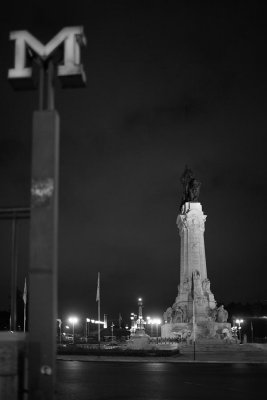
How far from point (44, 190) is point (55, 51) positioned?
2.67 meters

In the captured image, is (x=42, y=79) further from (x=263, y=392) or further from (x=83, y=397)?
(x=263, y=392)

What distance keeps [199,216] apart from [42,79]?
68603mm

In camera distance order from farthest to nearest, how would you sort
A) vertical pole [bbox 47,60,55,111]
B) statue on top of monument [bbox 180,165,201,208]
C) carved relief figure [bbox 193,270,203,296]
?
statue on top of monument [bbox 180,165,201,208]
carved relief figure [bbox 193,270,203,296]
vertical pole [bbox 47,60,55,111]

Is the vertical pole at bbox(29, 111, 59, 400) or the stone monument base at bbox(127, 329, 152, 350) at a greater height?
the vertical pole at bbox(29, 111, 59, 400)

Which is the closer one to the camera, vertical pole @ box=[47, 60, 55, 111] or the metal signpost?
the metal signpost

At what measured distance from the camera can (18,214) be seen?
35.5 ft

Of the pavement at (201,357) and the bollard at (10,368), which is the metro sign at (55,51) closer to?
the bollard at (10,368)

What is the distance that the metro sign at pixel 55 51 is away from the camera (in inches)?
396

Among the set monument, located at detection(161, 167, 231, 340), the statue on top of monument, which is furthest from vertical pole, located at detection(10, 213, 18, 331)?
the statue on top of monument

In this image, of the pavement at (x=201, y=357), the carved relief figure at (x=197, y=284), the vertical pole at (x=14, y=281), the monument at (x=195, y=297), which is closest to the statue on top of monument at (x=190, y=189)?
the monument at (x=195, y=297)

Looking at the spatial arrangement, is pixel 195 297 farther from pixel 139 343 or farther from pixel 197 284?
pixel 139 343

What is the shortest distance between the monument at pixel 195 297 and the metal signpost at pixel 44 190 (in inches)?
2535

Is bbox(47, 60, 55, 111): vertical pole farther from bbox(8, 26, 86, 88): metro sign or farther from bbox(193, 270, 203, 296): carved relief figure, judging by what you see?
bbox(193, 270, 203, 296): carved relief figure

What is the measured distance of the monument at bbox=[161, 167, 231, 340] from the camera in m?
73.3
